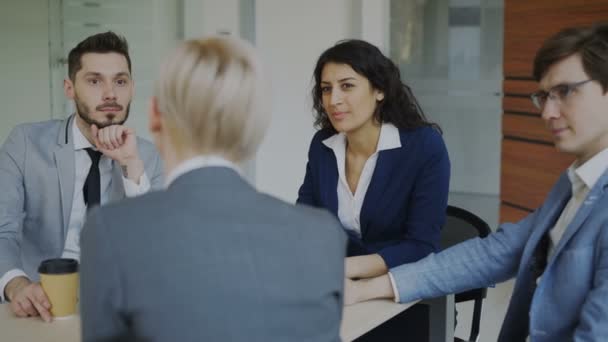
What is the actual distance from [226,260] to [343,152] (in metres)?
1.54

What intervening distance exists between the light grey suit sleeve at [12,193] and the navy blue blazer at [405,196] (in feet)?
3.10

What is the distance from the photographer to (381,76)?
268 cm

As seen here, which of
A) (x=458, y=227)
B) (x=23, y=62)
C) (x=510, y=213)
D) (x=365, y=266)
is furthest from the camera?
(x=510, y=213)

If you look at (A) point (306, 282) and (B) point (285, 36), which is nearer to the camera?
(A) point (306, 282)

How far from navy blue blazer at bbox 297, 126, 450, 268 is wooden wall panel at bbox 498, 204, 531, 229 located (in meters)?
3.17

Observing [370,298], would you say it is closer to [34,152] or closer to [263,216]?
[263,216]

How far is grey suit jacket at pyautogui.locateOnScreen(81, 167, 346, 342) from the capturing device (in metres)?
1.16

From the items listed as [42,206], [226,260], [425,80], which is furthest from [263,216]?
[425,80]

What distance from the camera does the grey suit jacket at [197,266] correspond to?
3.80ft

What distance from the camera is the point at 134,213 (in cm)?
117

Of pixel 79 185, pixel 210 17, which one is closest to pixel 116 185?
pixel 79 185

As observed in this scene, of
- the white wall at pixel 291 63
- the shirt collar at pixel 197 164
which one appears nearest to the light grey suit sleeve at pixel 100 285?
the shirt collar at pixel 197 164

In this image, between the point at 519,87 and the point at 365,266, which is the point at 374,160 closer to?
the point at 365,266

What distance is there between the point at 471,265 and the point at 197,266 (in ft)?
3.60
